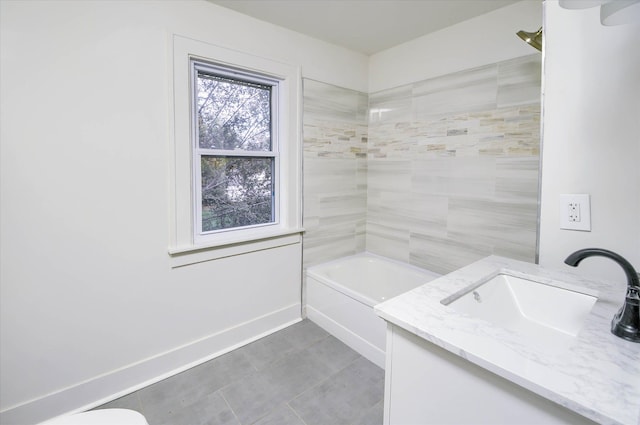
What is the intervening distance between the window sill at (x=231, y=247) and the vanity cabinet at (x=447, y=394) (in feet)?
4.94

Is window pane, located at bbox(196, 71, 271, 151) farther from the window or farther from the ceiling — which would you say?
the ceiling

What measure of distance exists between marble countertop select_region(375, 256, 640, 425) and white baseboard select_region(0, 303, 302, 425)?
1.66m

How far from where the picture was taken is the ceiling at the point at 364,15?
83.6 inches

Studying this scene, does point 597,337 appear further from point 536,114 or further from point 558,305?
point 536,114

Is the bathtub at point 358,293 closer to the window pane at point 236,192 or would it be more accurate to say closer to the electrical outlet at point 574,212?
the window pane at point 236,192

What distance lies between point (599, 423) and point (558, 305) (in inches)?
27.0

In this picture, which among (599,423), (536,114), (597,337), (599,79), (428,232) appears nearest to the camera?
(599,423)

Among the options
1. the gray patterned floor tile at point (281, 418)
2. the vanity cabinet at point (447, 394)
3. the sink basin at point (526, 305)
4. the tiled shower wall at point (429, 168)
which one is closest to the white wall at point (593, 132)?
the sink basin at point (526, 305)

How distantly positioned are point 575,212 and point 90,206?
236 centimetres

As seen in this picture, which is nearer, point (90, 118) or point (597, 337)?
point (597, 337)

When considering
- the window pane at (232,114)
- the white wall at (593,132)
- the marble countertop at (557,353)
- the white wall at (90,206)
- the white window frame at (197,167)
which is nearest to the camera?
the marble countertop at (557,353)

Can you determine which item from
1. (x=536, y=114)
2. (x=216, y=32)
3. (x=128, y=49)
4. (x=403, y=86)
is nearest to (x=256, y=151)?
(x=216, y=32)

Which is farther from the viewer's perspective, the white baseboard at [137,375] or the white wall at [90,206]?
the white baseboard at [137,375]

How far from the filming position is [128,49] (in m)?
1.78
